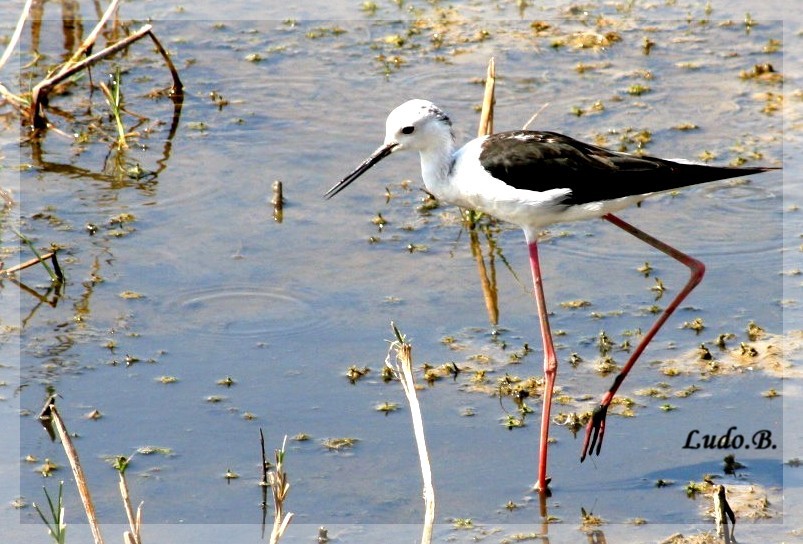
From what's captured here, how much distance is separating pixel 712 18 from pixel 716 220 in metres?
2.87

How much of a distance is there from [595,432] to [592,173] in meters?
1.03

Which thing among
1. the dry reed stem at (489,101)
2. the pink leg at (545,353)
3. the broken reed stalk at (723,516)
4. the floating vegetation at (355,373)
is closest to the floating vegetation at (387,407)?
the floating vegetation at (355,373)

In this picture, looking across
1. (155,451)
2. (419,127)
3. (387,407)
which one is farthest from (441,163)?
(155,451)

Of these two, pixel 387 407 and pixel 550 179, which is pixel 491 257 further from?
pixel 550 179

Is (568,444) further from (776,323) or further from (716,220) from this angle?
(716,220)

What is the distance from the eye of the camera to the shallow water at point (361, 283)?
5.22 meters

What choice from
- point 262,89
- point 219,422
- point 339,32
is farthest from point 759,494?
point 339,32

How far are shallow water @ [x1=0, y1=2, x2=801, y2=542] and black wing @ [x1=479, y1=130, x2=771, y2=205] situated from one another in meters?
0.95

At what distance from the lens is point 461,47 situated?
9320 millimetres

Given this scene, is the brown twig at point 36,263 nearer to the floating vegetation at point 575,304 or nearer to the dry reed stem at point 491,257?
the dry reed stem at point 491,257

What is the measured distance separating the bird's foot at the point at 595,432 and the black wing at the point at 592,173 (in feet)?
2.73

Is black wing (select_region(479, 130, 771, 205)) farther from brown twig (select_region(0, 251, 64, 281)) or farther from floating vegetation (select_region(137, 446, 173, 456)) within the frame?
brown twig (select_region(0, 251, 64, 281))

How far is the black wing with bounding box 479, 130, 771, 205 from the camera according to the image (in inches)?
210

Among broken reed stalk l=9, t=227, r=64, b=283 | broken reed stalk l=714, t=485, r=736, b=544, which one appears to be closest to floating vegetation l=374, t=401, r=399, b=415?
broken reed stalk l=714, t=485, r=736, b=544
